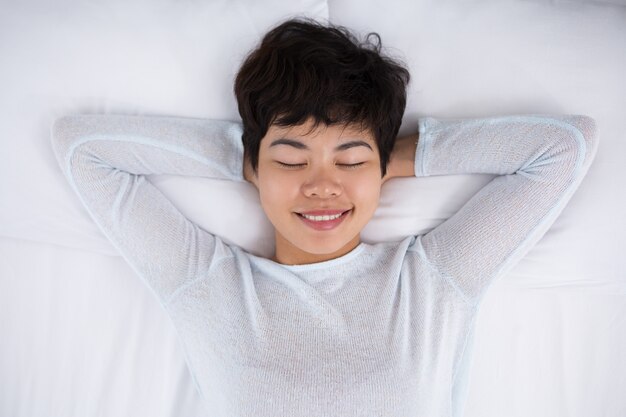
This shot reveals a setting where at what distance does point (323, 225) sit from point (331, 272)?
0.55 ft

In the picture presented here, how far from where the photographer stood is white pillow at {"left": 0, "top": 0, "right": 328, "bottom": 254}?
54.2 inches

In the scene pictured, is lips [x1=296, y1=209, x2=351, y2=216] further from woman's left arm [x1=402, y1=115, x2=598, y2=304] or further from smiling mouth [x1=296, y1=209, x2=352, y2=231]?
woman's left arm [x1=402, y1=115, x2=598, y2=304]

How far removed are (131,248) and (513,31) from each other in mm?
1080

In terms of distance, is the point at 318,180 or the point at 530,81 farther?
the point at 530,81

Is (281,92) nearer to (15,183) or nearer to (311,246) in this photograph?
(311,246)

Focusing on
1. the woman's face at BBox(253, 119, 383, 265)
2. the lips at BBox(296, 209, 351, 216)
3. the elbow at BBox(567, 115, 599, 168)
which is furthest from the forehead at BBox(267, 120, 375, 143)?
the elbow at BBox(567, 115, 599, 168)

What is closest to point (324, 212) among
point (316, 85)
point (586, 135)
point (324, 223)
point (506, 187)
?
point (324, 223)

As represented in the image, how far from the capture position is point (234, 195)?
4.66ft

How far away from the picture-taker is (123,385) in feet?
4.78

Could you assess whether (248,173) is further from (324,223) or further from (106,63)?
(106,63)

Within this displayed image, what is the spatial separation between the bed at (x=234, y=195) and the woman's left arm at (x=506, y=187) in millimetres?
93

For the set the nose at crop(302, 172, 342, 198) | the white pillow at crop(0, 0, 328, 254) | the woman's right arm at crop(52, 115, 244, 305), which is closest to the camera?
the nose at crop(302, 172, 342, 198)

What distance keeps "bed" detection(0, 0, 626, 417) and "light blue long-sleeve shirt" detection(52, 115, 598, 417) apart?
9 centimetres

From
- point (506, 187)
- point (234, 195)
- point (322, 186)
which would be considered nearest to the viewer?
point (322, 186)
